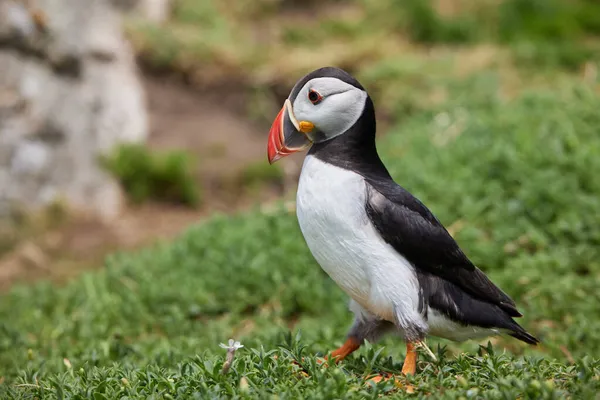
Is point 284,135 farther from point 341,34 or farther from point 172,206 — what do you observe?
point 341,34

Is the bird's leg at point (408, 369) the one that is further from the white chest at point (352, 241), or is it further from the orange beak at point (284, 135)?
the orange beak at point (284, 135)

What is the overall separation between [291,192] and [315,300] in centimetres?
259

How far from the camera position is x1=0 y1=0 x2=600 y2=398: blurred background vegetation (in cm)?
453

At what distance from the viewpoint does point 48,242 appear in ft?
25.0

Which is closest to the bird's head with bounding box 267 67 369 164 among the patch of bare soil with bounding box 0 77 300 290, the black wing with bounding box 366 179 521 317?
the black wing with bounding box 366 179 521 317

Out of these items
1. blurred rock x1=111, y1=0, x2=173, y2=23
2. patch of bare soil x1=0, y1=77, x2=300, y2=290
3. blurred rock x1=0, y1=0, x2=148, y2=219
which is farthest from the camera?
blurred rock x1=111, y1=0, x2=173, y2=23

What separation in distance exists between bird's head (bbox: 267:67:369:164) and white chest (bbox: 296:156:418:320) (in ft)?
0.59

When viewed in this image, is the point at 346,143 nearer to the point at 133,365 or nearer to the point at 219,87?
the point at 133,365

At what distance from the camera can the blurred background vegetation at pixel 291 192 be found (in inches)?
178

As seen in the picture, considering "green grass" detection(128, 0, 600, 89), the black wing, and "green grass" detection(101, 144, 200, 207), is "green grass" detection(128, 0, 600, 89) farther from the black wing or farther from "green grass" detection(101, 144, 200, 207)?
the black wing

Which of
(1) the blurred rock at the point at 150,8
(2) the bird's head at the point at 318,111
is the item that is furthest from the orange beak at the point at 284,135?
(1) the blurred rock at the point at 150,8

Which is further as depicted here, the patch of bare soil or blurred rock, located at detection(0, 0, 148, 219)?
blurred rock, located at detection(0, 0, 148, 219)

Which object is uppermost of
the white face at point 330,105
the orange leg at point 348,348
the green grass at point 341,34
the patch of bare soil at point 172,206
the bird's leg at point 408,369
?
the white face at point 330,105

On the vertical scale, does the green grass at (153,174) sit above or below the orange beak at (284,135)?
below
